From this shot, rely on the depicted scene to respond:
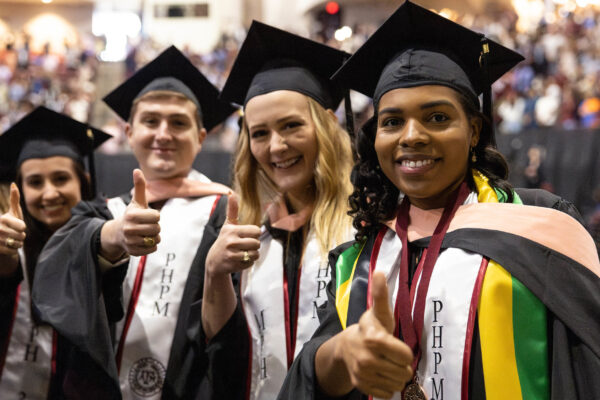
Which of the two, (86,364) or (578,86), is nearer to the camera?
(86,364)

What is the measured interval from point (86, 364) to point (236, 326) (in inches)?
24.4

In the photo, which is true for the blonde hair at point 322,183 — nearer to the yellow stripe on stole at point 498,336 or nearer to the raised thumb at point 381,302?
the yellow stripe on stole at point 498,336

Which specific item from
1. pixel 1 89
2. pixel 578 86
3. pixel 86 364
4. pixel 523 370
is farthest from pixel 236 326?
pixel 1 89

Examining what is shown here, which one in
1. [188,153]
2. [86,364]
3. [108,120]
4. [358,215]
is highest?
[108,120]

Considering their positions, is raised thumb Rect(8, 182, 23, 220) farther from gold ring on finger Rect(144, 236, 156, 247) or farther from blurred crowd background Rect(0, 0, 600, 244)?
blurred crowd background Rect(0, 0, 600, 244)

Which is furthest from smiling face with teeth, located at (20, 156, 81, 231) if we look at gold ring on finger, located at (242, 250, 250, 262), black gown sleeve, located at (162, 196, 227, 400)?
gold ring on finger, located at (242, 250, 250, 262)

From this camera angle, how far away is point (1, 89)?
14000mm

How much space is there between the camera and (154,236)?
2.06 m

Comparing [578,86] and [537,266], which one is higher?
[578,86]

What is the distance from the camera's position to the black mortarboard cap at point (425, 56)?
1746mm

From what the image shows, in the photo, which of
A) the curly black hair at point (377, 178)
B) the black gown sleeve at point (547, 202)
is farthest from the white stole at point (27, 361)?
the black gown sleeve at point (547, 202)

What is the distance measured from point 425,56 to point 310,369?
942 mm

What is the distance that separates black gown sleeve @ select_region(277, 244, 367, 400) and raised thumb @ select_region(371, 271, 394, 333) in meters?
0.39

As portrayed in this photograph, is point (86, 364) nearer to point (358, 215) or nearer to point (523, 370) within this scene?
Answer: point (358, 215)
